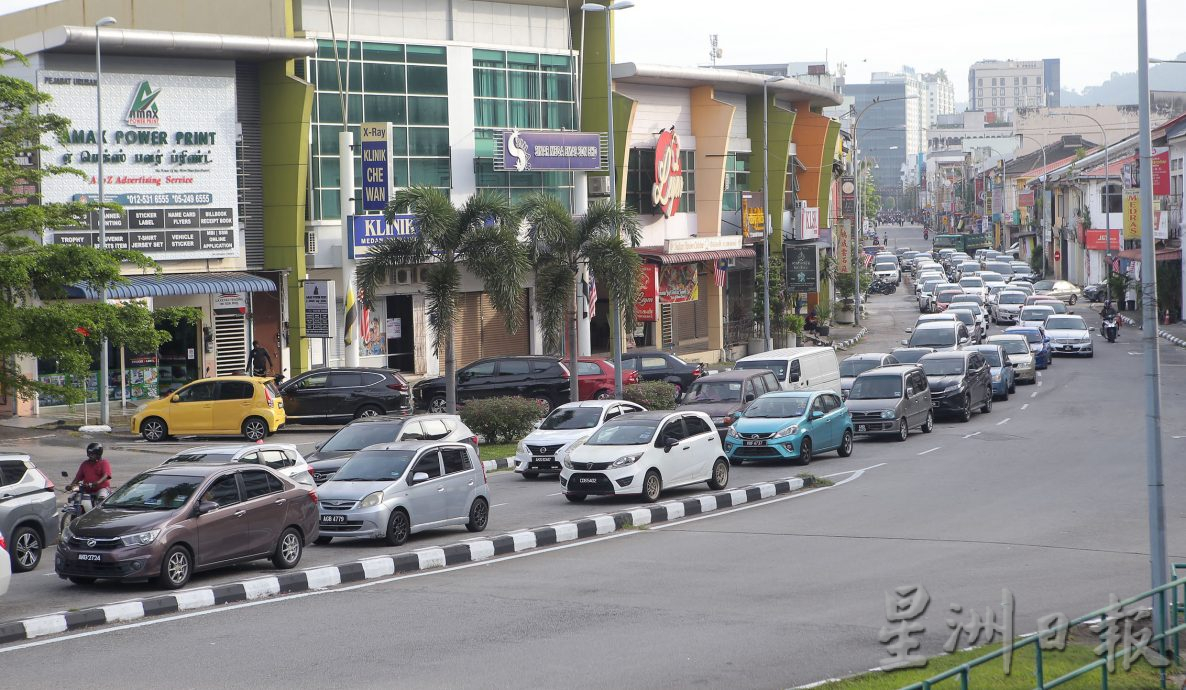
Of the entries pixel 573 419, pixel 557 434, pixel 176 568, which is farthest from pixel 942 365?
pixel 176 568

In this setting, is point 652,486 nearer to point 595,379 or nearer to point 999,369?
point 595,379

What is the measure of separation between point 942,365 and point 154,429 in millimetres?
20730

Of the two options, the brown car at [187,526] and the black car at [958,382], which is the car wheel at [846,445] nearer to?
the black car at [958,382]

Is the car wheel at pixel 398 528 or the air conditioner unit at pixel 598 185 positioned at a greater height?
the air conditioner unit at pixel 598 185

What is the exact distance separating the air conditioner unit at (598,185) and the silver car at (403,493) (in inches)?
1296

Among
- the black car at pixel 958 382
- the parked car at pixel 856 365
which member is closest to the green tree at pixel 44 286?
the black car at pixel 958 382

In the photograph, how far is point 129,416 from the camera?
3797 centimetres

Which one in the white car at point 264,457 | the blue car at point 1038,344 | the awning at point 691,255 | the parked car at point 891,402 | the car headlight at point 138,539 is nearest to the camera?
the car headlight at point 138,539

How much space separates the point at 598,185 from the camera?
176ft

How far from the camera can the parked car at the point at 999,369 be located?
42.4 meters

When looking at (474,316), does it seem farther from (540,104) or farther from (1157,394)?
(1157,394)

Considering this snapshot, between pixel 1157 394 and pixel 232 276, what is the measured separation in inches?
1240

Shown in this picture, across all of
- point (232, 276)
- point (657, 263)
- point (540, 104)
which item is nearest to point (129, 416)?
point (232, 276)

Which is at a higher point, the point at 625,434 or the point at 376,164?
the point at 376,164
